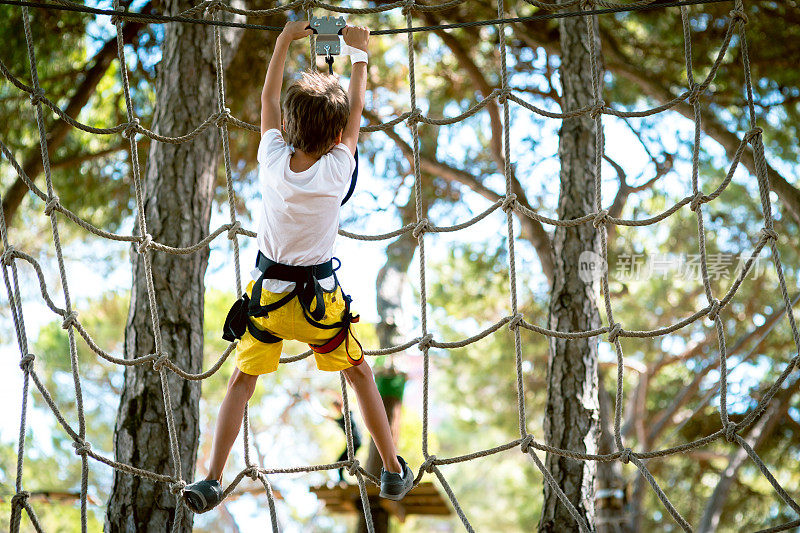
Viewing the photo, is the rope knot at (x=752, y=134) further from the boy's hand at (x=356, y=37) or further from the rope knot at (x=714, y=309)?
the boy's hand at (x=356, y=37)

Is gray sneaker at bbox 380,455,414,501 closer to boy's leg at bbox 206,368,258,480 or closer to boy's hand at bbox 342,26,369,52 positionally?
boy's leg at bbox 206,368,258,480

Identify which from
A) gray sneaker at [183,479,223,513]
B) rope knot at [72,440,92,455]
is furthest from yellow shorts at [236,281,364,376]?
rope knot at [72,440,92,455]

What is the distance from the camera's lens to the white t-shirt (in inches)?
63.9

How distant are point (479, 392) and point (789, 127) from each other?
3.85m

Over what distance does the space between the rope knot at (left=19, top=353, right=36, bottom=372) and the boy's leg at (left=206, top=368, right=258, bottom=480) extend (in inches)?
22.9

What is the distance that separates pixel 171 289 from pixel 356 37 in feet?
3.06

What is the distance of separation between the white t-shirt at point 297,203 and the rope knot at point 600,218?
0.69m

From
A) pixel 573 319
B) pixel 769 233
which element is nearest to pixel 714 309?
pixel 769 233

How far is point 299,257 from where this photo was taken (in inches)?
65.9

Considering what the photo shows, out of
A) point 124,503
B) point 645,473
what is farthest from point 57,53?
point 645,473

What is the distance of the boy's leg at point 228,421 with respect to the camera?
167cm

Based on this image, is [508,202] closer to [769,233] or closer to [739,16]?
[769,233]

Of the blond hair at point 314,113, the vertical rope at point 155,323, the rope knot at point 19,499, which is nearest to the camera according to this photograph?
the blond hair at point 314,113

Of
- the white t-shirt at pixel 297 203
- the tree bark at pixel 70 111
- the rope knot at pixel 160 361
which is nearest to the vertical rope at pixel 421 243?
the white t-shirt at pixel 297 203
